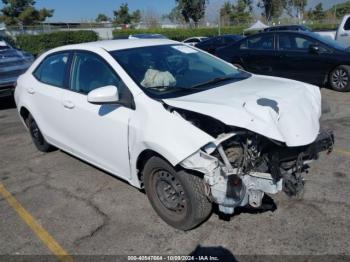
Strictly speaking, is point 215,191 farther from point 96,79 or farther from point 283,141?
point 96,79

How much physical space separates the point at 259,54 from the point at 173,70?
6.22 m

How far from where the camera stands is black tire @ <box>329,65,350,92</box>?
8.32 m

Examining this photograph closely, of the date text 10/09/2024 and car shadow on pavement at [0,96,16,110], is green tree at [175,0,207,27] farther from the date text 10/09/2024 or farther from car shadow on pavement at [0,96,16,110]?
the date text 10/09/2024

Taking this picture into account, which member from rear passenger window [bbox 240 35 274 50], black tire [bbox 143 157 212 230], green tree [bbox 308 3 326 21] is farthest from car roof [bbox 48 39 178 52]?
green tree [bbox 308 3 326 21]

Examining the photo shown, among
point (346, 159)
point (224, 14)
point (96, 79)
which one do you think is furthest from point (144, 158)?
point (224, 14)

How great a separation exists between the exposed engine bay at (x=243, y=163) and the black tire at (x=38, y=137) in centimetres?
299

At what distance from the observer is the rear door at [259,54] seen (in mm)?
9391

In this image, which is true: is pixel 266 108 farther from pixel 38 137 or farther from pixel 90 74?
pixel 38 137

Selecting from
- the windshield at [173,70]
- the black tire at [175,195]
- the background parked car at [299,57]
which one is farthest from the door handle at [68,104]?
A: the background parked car at [299,57]

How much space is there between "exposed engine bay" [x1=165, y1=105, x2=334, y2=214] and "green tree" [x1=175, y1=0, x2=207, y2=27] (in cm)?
5140

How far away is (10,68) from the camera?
9.02 meters

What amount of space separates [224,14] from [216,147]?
191ft

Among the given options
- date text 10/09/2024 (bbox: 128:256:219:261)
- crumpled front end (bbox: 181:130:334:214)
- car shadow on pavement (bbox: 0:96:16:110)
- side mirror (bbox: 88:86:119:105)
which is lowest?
car shadow on pavement (bbox: 0:96:16:110)

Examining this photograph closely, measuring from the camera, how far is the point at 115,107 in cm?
359
